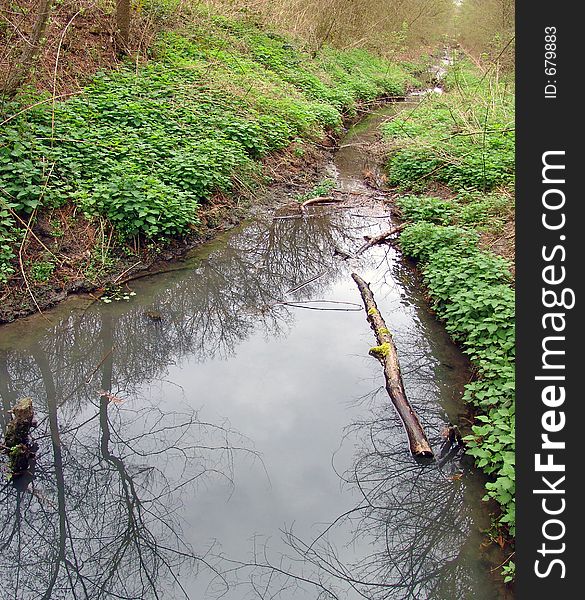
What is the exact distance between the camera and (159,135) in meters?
9.09

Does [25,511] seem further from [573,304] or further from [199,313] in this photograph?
[573,304]

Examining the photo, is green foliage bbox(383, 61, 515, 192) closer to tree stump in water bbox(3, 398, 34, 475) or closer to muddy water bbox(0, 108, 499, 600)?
muddy water bbox(0, 108, 499, 600)

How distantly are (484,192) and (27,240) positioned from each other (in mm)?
7204

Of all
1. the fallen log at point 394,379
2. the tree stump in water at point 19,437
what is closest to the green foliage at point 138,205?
the fallen log at point 394,379

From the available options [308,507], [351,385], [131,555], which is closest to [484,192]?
[351,385]

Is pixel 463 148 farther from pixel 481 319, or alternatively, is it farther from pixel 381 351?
pixel 381 351

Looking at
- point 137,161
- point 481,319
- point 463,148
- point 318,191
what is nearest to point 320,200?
point 318,191

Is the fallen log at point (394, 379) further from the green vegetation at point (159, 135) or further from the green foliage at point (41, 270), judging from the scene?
the green foliage at point (41, 270)

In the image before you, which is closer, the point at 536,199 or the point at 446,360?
the point at 536,199

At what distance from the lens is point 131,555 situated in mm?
3846

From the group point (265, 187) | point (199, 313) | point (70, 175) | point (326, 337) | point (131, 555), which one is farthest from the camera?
point (265, 187)

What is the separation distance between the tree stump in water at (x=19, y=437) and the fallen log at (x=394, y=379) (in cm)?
319

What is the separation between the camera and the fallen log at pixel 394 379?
15.4ft

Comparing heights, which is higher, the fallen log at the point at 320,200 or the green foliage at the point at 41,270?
the fallen log at the point at 320,200
